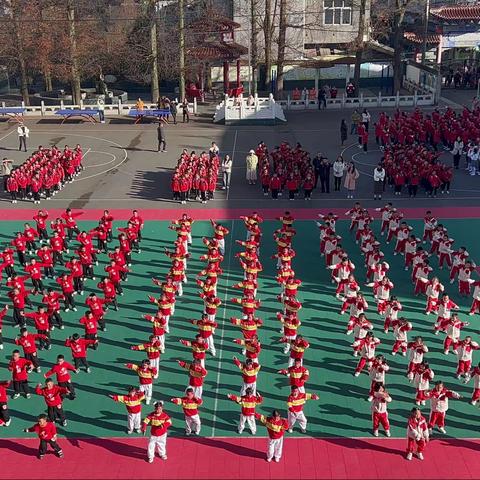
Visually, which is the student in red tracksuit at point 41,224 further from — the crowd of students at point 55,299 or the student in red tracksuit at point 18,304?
the student in red tracksuit at point 18,304

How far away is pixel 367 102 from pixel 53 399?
116 feet

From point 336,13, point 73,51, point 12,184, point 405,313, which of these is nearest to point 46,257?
point 12,184

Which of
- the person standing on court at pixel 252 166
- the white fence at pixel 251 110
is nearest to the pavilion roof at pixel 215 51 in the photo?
the white fence at pixel 251 110

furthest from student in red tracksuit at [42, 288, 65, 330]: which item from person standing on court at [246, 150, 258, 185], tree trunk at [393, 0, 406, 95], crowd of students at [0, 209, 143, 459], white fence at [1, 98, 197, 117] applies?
tree trunk at [393, 0, 406, 95]

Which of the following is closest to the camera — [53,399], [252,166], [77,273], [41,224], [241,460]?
[241,460]

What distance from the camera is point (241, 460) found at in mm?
13227

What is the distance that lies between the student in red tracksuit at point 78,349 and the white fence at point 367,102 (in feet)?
104

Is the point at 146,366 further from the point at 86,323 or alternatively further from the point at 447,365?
the point at 447,365

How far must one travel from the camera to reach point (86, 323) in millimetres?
16469

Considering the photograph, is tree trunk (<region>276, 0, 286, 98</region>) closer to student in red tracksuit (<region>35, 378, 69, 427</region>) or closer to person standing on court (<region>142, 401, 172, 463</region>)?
student in red tracksuit (<region>35, 378, 69, 427</region>)

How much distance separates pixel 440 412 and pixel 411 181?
14.7 meters

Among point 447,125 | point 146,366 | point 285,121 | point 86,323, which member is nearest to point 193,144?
point 285,121

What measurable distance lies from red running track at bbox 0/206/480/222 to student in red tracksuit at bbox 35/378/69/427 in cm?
1225

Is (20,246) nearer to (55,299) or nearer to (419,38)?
(55,299)
